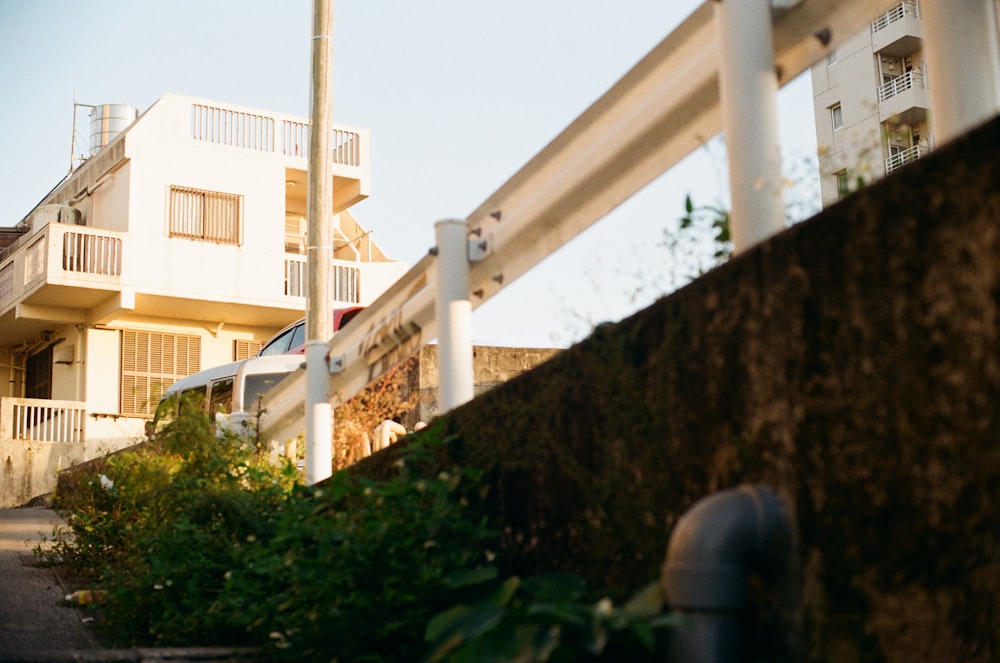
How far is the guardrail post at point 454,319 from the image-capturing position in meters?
6.63

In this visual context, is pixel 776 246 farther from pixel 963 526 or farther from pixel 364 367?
pixel 364 367

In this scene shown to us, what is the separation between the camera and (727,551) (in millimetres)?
3324

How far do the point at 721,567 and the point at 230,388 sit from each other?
16.7 meters

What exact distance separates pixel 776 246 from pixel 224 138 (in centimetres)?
2735

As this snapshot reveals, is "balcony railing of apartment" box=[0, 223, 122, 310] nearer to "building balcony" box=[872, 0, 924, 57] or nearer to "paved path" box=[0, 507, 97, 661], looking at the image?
"paved path" box=[0, 507, 97, 661]

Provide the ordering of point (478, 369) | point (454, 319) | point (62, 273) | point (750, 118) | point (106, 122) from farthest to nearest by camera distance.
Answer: point (106, 122) < point (62, 273) < point (478, 369) < point (454, 319) < point (750, 118)

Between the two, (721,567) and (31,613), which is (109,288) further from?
(721,567)

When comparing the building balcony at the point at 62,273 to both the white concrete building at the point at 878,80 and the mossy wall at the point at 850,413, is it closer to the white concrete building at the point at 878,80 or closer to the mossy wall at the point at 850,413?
the white concrete building at the point at 878,80

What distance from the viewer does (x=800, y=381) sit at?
3.39 metres

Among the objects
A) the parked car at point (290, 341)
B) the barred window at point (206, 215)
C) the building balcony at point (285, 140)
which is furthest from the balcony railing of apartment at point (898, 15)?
the parked car at point (290, 341)

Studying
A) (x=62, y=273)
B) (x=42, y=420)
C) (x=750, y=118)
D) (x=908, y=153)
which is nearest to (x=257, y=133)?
(x=62, y=273)

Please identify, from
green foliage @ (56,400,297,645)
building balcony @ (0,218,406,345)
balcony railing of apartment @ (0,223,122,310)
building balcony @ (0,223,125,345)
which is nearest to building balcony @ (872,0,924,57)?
building balcony @ (0,218,406,345)

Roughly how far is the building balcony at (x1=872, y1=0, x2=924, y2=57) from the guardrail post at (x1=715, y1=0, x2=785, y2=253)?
4213 cm

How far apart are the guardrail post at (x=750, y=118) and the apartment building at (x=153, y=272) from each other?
24087mm
